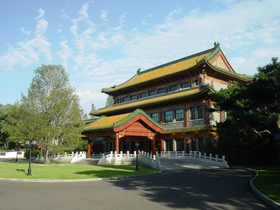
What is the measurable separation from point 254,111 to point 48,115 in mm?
20535

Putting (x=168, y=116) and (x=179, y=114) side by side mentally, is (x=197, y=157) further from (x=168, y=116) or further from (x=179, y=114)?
(x=168, y=116)

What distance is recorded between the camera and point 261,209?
770 centimetres

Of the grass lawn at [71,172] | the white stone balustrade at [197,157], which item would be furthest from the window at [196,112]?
the grass lawn at [71,172]

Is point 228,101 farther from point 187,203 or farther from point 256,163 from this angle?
point 187,203

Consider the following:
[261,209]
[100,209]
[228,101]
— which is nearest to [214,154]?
[228,101]

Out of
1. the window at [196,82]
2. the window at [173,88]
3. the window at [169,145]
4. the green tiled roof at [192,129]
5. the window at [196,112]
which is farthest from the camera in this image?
the window at [173,88]

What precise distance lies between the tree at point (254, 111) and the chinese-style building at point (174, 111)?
12.7 ft

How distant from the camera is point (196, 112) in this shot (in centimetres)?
2931

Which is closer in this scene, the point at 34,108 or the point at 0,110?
the point at 34,108

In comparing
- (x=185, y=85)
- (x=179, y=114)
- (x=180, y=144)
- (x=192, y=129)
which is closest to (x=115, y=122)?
Answer: (x=192, y=129)

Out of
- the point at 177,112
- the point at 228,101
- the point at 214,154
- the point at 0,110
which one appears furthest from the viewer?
the point at 0,110

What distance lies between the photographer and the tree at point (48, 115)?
87.2 feet

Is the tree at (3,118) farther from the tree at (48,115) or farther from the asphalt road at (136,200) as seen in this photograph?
the asphalt road at (136,200)

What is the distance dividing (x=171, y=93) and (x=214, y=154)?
32.1 ft
